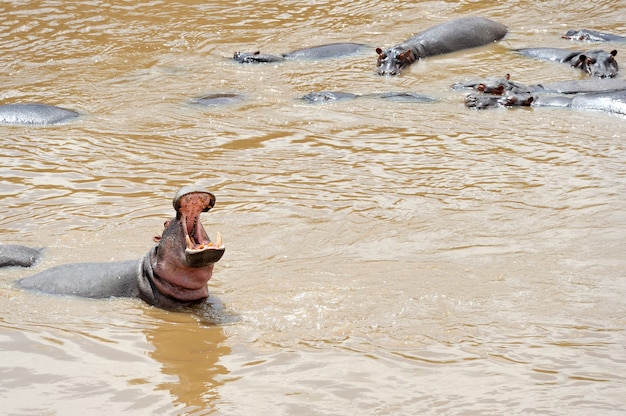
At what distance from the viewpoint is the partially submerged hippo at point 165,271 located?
5363 mm

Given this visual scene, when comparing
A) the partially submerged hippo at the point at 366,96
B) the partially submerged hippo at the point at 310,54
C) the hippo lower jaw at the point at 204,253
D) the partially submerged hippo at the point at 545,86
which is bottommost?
the partially submerged hippo at the point at 545,86

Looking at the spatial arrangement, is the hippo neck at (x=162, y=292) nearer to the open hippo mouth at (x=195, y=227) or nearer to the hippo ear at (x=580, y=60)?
the open hippo mouth at (x=195, y=227)

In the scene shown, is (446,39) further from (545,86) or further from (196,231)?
(196,231)

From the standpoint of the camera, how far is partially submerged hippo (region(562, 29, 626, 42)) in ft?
43.4

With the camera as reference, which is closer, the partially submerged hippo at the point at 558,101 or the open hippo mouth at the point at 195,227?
the open hippo mouth at the point at 195,227

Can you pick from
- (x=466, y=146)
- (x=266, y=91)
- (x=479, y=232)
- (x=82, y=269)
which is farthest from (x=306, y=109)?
(x=82, y=269)

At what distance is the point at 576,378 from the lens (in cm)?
465

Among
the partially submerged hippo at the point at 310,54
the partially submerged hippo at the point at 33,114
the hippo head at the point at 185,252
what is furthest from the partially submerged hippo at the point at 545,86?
the hippo head at the point at 185,252

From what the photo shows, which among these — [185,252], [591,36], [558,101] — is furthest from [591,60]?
[185,252]

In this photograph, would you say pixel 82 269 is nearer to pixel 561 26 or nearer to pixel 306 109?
pixel 306 109

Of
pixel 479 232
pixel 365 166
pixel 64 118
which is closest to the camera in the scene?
A: pixel 479 232

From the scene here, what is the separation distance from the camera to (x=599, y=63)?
1146 cm

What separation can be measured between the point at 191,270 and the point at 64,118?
15.8 feet

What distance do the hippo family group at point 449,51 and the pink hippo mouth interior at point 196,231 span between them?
4690 millimetres
